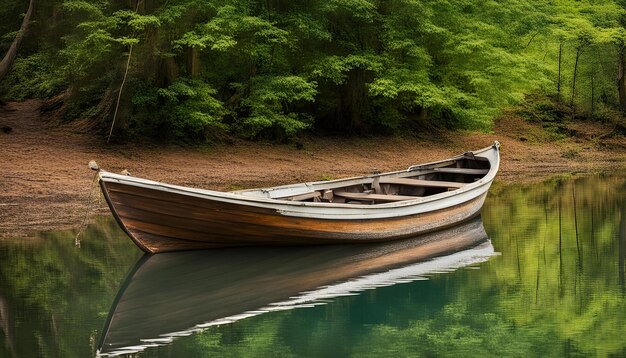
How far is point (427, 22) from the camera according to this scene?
26453 mm

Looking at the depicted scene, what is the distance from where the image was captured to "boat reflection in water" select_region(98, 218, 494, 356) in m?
9.54

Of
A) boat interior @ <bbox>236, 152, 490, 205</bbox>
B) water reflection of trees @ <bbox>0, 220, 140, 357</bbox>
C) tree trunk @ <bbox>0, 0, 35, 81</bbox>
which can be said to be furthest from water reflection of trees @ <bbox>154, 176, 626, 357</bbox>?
tree trunk @ <bbox>0, 0, 35, 81</bbox>

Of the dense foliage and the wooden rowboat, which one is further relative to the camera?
the dense foliage

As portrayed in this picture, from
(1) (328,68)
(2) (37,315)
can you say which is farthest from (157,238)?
(1) (328,68)

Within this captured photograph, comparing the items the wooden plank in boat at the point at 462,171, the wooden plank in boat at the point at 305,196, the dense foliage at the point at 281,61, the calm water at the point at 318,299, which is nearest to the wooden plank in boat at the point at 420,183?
the calm water at the point at 318,299

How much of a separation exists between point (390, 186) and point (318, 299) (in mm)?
6698

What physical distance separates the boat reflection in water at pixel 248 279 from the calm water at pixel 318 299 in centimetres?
3

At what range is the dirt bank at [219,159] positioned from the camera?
661 inches

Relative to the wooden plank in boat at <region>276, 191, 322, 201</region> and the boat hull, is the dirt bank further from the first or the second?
the wooden plank in boat at <region>276, 191, 322, 201</region>

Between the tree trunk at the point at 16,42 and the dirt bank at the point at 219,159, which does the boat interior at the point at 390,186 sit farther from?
the tree trunk at the point at 16,42

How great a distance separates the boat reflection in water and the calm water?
0.09ft

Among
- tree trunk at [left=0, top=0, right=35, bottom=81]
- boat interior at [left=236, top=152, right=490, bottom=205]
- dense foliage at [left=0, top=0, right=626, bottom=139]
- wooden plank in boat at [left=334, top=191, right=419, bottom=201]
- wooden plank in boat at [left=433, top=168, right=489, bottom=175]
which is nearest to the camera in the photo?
boat interior at [left=236, top=152, right=490, bottom=205]

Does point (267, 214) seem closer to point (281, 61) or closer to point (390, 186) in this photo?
point (390, 186)

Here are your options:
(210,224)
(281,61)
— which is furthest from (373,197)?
(281,61)
